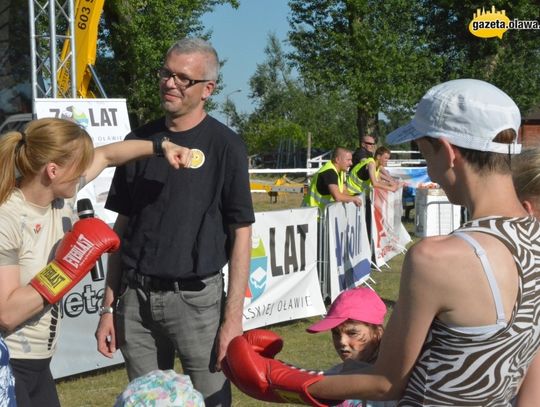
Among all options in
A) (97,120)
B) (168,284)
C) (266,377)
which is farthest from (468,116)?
(97,120)

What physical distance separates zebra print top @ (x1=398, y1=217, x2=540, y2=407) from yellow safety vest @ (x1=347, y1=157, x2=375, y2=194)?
10.6m

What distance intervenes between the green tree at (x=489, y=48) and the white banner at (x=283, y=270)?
3185 centimetres

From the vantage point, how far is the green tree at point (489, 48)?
39.6m

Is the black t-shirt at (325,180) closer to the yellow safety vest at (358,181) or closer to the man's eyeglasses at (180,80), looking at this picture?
the yellow safety vest at (358,181)

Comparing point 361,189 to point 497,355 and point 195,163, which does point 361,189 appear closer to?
point 195,163

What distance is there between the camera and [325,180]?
10266 mm

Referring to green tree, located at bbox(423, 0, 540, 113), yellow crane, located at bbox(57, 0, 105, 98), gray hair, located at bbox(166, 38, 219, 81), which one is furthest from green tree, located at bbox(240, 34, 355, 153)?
gray hair, located at bbox(166, 38, 219, 81)

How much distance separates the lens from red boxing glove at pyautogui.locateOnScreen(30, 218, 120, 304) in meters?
2.93

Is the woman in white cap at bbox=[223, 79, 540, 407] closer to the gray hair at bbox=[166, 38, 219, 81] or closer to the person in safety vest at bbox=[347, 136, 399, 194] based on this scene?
the gray hair at bbox=[166, 38, 219, 81]

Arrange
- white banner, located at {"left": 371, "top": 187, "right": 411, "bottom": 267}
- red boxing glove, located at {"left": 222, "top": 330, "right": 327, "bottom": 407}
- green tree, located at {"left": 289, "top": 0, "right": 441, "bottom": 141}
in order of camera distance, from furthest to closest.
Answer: green tree, located at {"left": 289, "top": 0, "right": 441, "bottom": 141}, white banner, located at {"left": 371, "top": 187, "right": 411, "bottom": 267}, red boxing glove, located at {"left": 222, "top": 330, "right": 327, "bottom": 407}

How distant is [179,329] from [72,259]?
714 millimetres

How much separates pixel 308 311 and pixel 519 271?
7150mm

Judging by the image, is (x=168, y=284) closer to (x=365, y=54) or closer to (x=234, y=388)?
(x=234, y=388)

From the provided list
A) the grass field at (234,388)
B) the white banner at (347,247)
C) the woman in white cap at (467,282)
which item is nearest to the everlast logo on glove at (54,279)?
the woman in white cap at (467,282)
